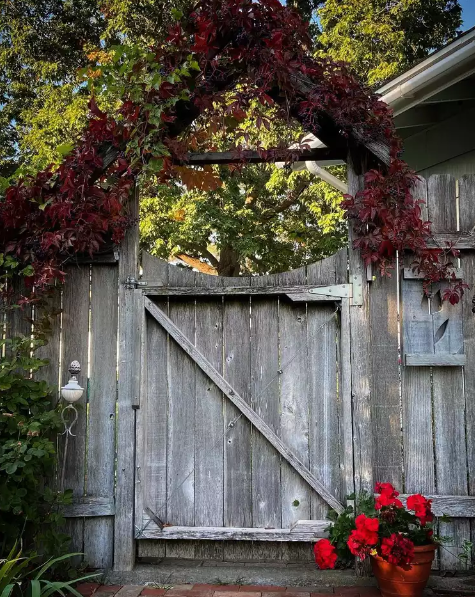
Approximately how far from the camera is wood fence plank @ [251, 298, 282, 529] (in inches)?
139

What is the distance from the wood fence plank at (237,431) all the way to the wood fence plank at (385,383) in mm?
747

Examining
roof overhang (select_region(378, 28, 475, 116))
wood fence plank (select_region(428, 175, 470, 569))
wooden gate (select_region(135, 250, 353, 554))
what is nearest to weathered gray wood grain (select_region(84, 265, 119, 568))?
wooden gate (select_region(135, 250, 353, 554))

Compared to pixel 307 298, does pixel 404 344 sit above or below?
below

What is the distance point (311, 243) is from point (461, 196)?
9897mm

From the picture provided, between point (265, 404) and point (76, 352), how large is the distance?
1.19 metres

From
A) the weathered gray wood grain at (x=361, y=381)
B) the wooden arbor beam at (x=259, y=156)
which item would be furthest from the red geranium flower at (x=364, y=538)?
the wooden arbor beam at (x=259, y=156)

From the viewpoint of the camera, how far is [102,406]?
3.57m

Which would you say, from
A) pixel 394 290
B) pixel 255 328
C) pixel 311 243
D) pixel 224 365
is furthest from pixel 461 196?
pixel 311 243

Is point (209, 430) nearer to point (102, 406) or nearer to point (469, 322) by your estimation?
point (102, 406)

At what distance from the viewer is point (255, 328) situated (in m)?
3.65

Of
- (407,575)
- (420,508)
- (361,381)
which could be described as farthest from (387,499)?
(361,381)

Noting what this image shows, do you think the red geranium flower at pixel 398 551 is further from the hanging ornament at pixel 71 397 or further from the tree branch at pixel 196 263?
the tree branch at pixel 196 263

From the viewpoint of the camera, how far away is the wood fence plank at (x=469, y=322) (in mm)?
3395

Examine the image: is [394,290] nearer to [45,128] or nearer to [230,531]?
[230,531]
